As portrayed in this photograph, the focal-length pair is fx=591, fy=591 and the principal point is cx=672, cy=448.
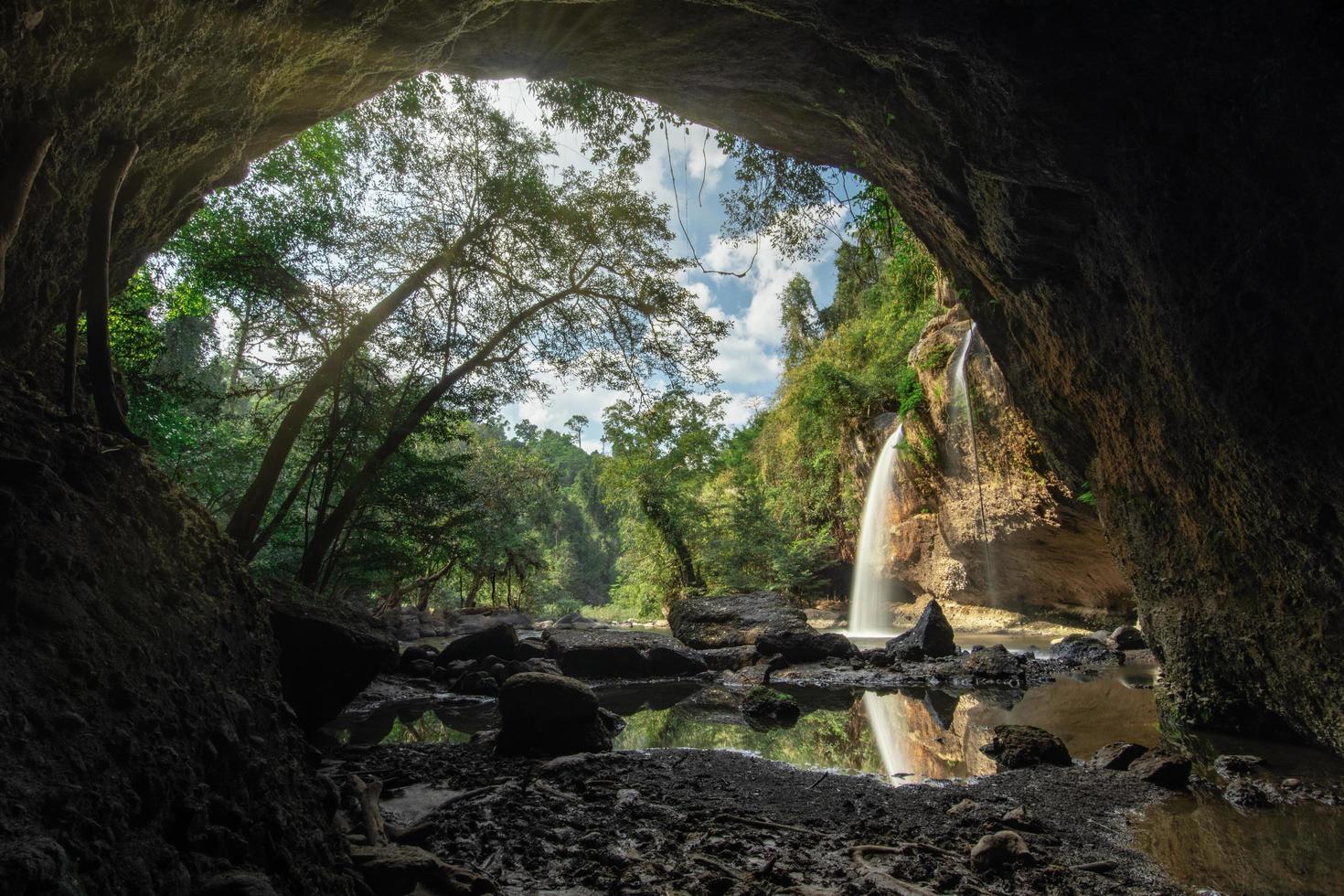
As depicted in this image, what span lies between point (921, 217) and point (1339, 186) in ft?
15.1

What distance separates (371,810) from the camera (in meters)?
3.56

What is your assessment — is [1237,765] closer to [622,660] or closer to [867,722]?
[867,722]

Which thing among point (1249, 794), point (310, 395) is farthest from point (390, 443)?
point (1249, 794)

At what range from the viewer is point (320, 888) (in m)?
2.08

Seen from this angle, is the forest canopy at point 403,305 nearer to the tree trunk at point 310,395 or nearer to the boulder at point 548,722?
the tree trunk at point 310,395

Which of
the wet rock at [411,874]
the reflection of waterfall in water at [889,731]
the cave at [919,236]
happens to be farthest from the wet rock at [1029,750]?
the wet rock at [411,874]

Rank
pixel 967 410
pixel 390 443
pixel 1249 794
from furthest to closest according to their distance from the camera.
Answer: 1. pixel 967 410
2. pixel 390 443
3. pixel 1249 794

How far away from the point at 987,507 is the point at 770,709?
11.7 m

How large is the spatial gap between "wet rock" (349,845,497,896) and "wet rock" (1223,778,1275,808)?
5021 millimetres

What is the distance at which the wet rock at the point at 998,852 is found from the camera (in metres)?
3.30

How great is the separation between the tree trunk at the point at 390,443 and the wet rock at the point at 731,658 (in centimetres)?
750

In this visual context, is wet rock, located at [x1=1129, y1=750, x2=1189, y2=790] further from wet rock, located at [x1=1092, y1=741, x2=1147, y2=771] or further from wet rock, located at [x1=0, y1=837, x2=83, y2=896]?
wet rock, located at [x1=0, y1=837, x2=83, y2=896]

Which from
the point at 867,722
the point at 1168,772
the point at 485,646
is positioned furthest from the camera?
the point at 485,646

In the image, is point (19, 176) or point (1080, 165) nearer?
point (19, 176)
